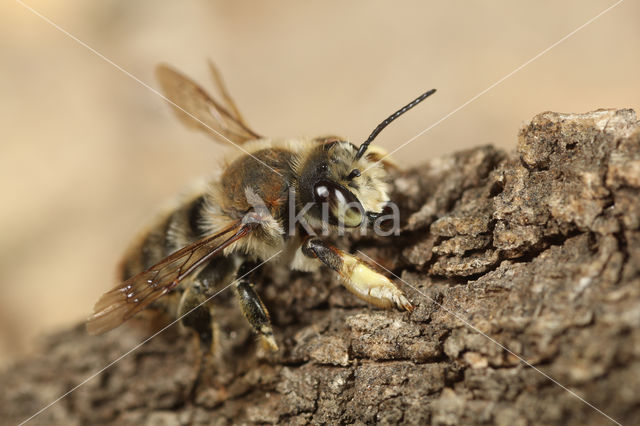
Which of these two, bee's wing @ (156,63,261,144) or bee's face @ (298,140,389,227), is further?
bee's wing @ (156,63,261,144)

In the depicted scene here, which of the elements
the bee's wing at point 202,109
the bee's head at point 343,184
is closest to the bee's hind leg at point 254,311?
the bee's head at point 343,184

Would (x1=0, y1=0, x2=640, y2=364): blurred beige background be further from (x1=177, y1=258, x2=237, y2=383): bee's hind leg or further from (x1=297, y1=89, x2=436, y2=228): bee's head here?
(x1=177, y1=258, x2=237, y2=383): bee's hind leg

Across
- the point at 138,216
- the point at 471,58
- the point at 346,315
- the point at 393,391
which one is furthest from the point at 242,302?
the point at 471,58

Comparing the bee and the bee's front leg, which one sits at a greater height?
the bee

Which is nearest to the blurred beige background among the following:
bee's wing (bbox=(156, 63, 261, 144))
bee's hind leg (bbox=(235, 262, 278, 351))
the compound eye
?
bee's wing (bbox=(156, 63, 261, 144))

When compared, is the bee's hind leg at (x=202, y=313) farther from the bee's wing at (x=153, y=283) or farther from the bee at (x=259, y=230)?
the bee's wing at (x=153, y=283)

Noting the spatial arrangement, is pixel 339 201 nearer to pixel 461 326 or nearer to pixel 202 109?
pixel 461 326

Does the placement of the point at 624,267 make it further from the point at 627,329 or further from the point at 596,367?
the point at 596,367
